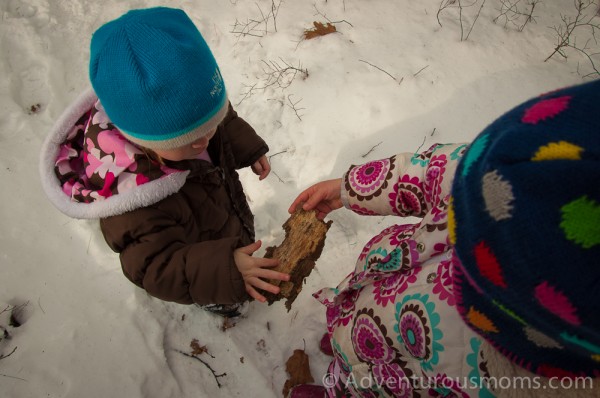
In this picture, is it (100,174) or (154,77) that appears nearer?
(154,77)

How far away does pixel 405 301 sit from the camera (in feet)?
3.73

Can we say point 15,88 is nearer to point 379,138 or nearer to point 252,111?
point 252,111

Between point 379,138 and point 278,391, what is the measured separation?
161 centimetres

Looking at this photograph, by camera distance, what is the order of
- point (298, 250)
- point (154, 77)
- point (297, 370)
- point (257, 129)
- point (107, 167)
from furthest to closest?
point (257, 129) → point (297, 370) → point (298, 250) → point (107, 167) → point (154, 77)

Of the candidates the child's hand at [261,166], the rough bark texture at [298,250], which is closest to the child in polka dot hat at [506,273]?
the rough bark texture at [298,250]

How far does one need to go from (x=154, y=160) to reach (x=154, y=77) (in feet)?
1.27

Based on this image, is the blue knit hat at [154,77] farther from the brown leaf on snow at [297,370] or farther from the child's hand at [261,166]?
the brown leaf on snow at [297,370]

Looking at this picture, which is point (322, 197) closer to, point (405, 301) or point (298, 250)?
point (298, 250)

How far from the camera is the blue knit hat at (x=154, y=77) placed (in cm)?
110

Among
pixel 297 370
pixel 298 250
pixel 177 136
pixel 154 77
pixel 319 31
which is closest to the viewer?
pixel 154 77

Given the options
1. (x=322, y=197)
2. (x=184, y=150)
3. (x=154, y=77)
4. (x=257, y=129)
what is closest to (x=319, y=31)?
(x=257, y=129)

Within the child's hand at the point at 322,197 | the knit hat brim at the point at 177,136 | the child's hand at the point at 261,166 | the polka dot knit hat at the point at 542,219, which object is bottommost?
the child's hand at the point at 261,166

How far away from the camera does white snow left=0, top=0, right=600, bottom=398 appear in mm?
1916

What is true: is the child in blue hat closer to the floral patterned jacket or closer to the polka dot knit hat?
the floral patterned jacket
